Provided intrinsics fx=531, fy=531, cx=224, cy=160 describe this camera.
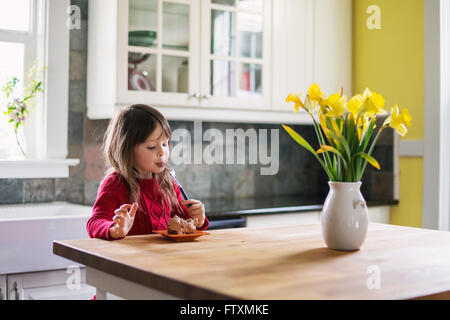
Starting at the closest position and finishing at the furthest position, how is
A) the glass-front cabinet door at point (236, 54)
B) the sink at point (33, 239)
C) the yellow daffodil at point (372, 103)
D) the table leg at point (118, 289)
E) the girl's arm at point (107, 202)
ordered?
1. the table leg at point (118, 289)
2. the yellow daffodil at point (372, 103)
3. the girl's arm at point (107, 202)
4. the sink at point (33, 239)
5. the glass-front cabinet door at point (236, 54)

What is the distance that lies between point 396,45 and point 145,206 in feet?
7.44

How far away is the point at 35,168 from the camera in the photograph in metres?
2.73

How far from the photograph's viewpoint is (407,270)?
3.74 feet

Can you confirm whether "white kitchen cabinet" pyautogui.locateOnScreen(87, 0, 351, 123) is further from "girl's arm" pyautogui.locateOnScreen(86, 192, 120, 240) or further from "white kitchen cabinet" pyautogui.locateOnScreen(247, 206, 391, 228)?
"girl's arm" pyautogui.locateOnScreen(86, 192, 120, 240)

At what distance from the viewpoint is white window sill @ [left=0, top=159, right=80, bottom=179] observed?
2633mm

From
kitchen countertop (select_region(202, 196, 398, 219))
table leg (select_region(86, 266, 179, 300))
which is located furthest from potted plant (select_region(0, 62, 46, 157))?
table leg (select_region(86, 266, 179, 300))

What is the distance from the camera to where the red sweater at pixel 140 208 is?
1.62m

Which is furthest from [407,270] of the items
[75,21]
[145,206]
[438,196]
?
[75,21]

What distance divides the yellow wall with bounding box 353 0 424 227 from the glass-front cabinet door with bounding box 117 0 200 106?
1.28 m

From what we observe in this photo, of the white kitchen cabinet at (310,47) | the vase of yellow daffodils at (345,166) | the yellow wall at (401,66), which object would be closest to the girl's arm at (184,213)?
the vase of yellow daffodils at (345,166)

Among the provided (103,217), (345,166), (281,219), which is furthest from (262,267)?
(281,219)

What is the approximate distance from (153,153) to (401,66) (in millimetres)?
2172

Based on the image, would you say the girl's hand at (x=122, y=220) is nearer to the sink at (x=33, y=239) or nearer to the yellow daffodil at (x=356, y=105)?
the yellow daffodil at (x=356, y=105)

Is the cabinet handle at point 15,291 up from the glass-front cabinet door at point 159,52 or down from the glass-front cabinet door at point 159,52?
down
